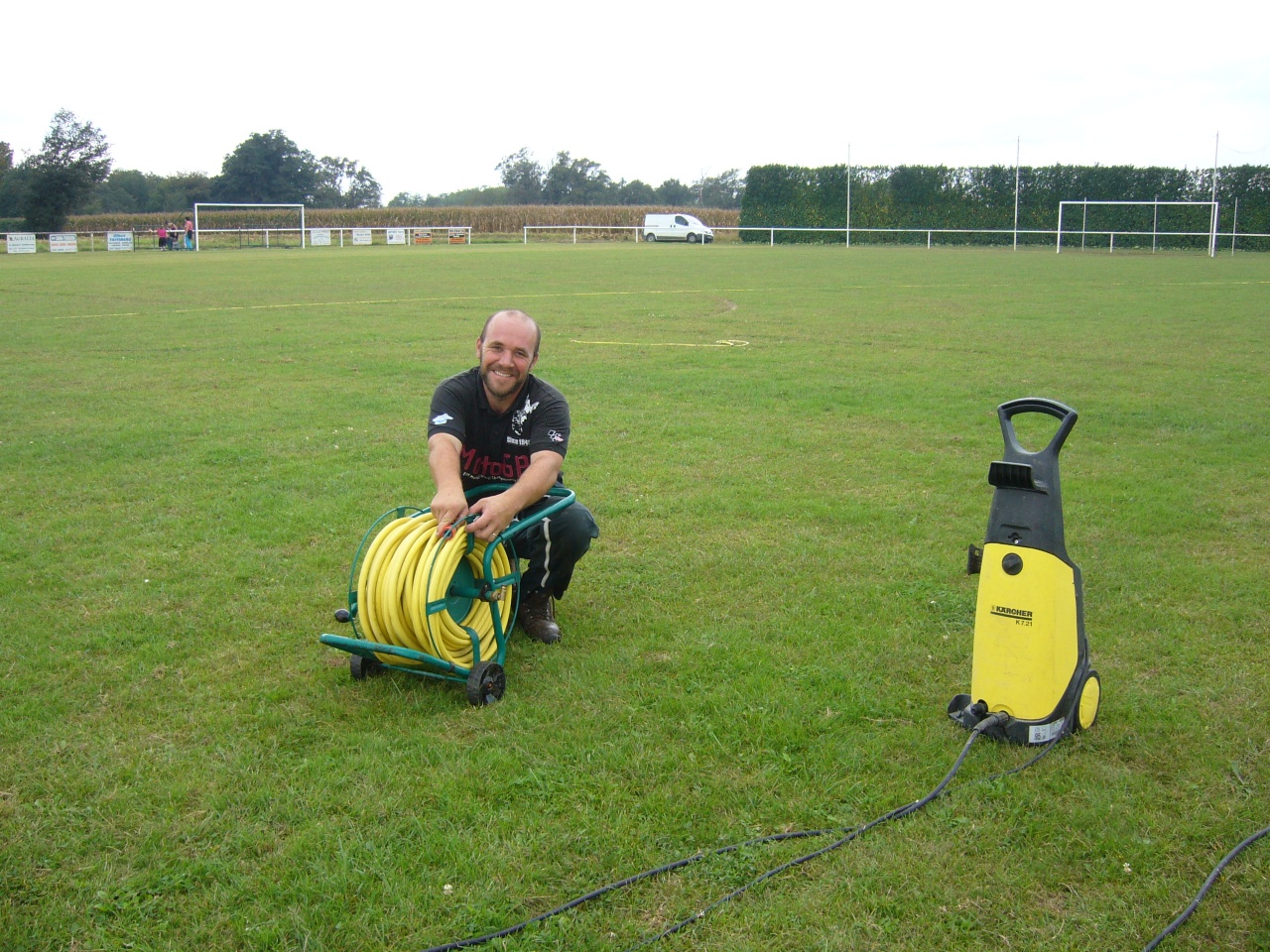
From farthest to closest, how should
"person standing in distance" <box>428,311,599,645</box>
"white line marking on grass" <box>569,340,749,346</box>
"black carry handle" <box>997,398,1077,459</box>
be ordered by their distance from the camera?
"white line marking on grass" <box>569,340,749,346</box> < "person standing in distance" <box>428,311,599,645</box> < "black carry handle" <box>997,398,1077,459</box>

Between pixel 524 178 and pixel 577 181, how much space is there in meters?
9.37

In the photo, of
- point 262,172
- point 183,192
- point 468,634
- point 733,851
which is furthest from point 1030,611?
point 183,192

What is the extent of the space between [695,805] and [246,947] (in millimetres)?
1449

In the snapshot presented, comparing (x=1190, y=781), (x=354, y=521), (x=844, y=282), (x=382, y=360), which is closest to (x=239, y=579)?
(x=354, y=521)

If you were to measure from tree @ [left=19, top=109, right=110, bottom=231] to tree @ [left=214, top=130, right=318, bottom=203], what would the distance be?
15626 millimetres

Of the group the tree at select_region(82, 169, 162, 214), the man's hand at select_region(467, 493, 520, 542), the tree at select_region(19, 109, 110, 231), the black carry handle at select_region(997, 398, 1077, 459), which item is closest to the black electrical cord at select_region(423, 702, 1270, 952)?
the black carry handle at select_region(997, 398, 1077, 459)

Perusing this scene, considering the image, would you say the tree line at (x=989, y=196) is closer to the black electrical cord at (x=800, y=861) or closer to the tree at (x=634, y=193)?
the black electrical cord at (x=800, y=861)

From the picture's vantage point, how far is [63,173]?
2980 inches

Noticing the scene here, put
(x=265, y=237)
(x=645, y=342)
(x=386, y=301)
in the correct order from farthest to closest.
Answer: (x=265, y=237), (x=386, y=301), (x=645, y=342)

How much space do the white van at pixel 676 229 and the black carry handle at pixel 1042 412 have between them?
57.4 metres

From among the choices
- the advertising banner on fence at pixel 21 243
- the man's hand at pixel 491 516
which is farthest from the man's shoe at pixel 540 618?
the advertising banner on fence at pixel 21 243

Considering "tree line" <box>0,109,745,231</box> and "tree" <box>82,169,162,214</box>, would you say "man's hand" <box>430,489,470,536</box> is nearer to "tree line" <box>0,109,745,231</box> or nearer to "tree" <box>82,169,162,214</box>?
"tree line" <box>0,109,745,231</box>

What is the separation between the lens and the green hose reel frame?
419cm

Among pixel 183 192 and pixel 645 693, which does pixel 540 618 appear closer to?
pixel 645 693
